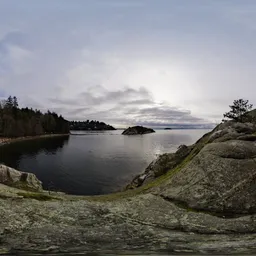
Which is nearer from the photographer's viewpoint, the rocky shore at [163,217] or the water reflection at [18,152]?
the rocky shore at [163,217]

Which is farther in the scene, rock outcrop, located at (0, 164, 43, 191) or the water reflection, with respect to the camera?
the water reflection

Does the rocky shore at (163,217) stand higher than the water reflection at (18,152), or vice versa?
the rocky shore at (163,217)

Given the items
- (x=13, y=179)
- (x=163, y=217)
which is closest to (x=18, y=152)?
(x=13, y=179)

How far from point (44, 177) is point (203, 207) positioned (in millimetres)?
54933

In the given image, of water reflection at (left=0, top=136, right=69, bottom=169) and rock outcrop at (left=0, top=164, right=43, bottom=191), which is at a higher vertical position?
rock outcrop at (left=0, top=164, right=43, bottom=191)

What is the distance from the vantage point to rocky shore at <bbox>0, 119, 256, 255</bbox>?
985 cm

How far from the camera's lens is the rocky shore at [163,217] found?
985cm

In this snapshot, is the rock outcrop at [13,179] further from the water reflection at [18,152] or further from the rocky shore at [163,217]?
the water reflection at [18,152]

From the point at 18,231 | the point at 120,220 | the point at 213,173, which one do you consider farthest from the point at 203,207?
the point at 18,231

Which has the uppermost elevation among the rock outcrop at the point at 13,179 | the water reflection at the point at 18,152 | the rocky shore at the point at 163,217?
the rocky shore at the point at 163,217

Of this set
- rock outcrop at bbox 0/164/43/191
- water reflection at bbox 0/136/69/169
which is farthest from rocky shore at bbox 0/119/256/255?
water reflection at bbox 0/136/69/169

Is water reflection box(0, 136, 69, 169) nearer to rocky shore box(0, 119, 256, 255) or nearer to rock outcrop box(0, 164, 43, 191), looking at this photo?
rock outcrop box(0, 164, 43, 191)

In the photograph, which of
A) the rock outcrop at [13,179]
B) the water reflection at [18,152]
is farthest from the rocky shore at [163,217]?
the water reflection at [18,152]

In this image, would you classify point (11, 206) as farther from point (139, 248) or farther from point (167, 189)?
point (167, 189)
